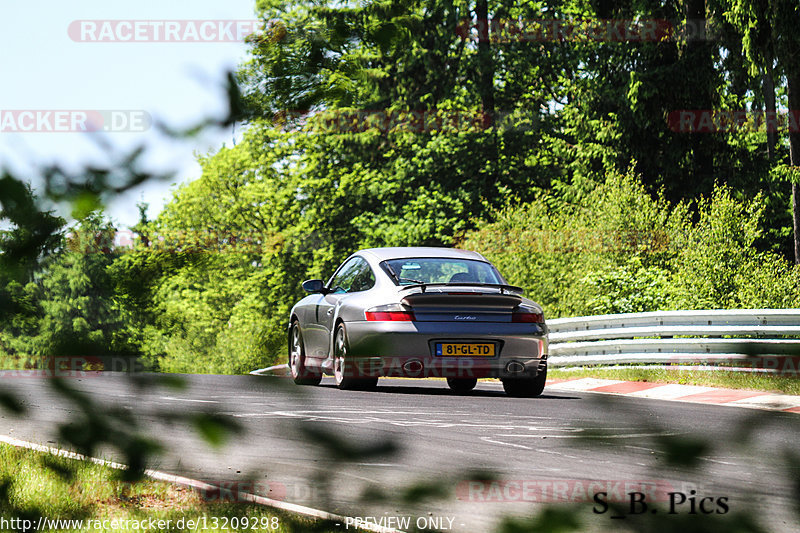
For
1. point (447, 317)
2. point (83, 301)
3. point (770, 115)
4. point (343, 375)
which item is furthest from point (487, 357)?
point (770, 115)

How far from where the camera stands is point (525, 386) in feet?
39.6

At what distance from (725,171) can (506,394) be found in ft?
69.5

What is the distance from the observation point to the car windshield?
11823mm

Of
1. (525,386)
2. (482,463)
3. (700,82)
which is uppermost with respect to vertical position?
(700,82)

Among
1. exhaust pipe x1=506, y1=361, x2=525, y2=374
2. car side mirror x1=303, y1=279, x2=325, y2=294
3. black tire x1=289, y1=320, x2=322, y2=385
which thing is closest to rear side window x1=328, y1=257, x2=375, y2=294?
car side mirror x1=303, y1=279, x2=325, y2=294

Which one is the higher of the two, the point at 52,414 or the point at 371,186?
the point at 371,186

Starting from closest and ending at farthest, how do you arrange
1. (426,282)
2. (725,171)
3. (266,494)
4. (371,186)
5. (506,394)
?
1. (266,494)
2. (426,282)
3. (506,394)
4. (725,171)
5. (371,186)

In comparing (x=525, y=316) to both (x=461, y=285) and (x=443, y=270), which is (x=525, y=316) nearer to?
(x=461, y=285)

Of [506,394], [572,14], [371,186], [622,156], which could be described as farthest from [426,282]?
[572,14]

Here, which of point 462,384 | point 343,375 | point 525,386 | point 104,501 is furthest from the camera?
point 462,384

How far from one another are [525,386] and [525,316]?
125 centimetres

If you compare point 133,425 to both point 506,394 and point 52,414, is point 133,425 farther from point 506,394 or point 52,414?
point 506,394

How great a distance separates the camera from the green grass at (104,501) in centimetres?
237

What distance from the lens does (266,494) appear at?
17.8 feet
